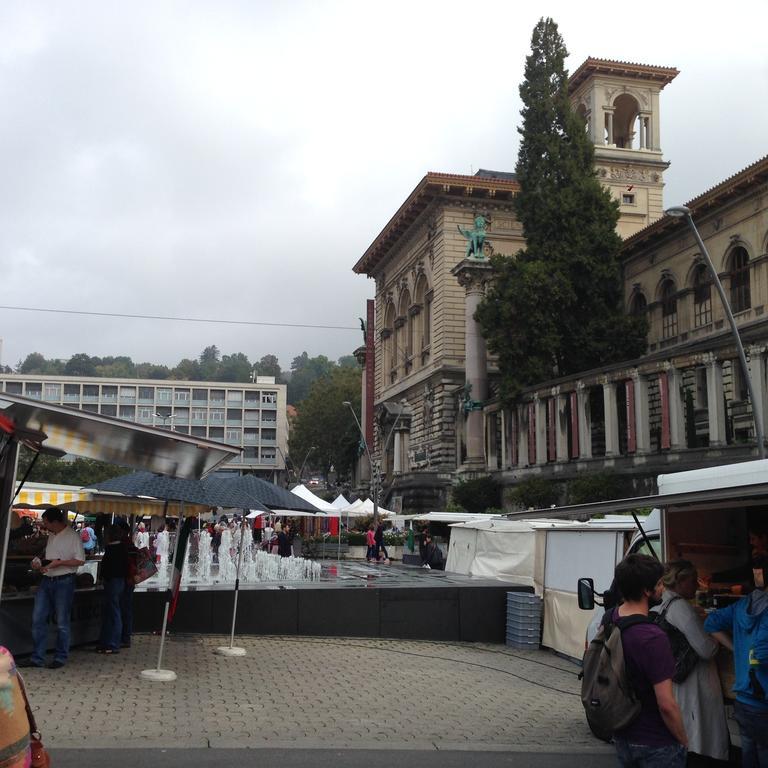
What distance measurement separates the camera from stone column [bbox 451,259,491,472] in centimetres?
5716

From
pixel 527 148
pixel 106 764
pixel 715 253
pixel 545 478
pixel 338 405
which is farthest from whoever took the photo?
pixel 338 405

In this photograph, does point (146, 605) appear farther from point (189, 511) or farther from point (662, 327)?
point (662, 327)

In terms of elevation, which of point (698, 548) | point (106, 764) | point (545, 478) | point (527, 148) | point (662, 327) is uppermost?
point (527, 148)

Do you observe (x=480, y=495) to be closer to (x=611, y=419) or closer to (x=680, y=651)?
(x=611, y=419)

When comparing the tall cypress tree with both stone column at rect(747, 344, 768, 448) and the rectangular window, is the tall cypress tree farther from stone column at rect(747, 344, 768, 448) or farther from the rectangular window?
the rectangular window

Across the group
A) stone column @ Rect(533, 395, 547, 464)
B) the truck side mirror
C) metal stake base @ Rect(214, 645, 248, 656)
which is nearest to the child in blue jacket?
the truck side mirror

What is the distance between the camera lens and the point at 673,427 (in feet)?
127

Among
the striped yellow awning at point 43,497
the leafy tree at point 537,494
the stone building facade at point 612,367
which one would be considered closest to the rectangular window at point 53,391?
the stone building facade at point 612,367

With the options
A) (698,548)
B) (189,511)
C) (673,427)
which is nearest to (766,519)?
(698,548)

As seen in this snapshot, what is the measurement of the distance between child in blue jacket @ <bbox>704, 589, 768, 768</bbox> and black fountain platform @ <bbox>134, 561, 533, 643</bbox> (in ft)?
33.7

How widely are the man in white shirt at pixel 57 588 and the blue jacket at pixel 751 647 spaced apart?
25.8 feet

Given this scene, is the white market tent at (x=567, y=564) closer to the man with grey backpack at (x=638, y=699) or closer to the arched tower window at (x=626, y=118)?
the man with grey backpack at (x=638, y=699)

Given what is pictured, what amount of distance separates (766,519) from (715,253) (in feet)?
124

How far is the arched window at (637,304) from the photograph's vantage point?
168ft
